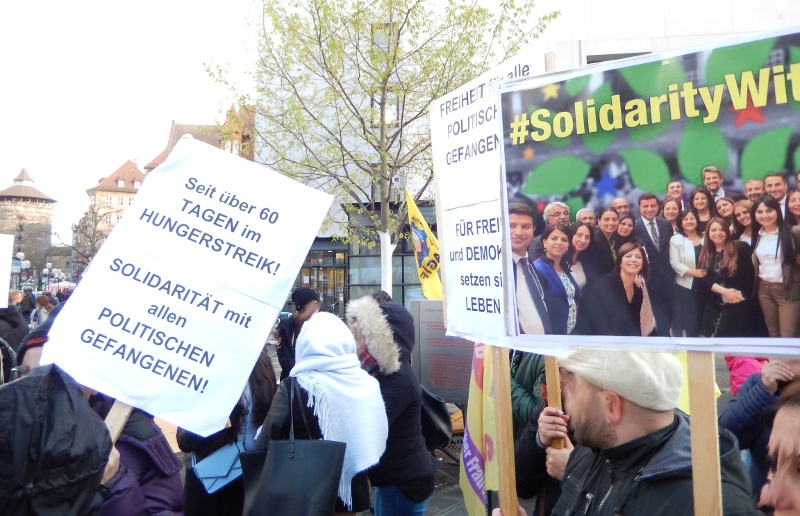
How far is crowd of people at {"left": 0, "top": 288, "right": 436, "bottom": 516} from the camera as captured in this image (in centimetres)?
192

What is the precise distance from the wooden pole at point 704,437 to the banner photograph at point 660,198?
7 centimetres

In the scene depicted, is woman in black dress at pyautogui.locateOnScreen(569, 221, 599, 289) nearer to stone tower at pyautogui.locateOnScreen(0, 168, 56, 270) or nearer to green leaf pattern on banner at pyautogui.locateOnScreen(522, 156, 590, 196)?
green leaf pattern on banner at pyautogui.locateOnScreen(522, 156, 590, 196)

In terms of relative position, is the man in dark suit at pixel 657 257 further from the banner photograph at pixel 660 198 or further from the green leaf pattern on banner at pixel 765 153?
the green leaf pattern on banner at pixel 765 153

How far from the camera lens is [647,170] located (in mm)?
1854

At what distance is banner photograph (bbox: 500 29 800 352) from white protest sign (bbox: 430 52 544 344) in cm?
31

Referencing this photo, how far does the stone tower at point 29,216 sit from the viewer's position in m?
81.4

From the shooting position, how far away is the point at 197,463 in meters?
3.38

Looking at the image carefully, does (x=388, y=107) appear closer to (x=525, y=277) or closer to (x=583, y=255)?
(x=525, y=277)

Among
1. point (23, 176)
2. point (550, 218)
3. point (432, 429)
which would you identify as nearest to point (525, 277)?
point (550, 218)

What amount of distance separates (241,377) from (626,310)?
4.80 ft

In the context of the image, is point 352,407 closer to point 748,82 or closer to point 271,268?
point 271,268

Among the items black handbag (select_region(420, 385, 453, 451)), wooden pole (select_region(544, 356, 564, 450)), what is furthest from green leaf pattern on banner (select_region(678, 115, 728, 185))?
black handbag (select_region(420, 385, 453, 451))

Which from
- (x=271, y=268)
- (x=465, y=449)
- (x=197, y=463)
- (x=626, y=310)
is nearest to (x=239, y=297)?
(x=271, y=268)

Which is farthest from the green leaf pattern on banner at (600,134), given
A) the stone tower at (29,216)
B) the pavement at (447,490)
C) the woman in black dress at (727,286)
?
the stone tower at (29,216)
